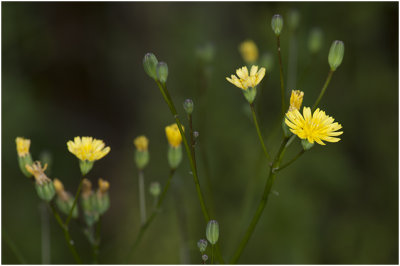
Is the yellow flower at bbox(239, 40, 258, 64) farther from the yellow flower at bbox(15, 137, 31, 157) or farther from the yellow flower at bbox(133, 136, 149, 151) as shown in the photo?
the yellow flower at bbox(15, 137, 31, 157)

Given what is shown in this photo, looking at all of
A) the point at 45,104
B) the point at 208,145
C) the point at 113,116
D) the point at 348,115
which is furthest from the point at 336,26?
the point at 45,104

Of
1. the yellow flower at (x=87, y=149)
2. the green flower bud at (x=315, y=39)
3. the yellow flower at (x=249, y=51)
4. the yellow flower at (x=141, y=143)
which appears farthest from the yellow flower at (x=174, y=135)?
the green flower bud at (x=315, y=39)

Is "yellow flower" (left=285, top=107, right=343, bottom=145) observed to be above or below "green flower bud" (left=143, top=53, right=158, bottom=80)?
below

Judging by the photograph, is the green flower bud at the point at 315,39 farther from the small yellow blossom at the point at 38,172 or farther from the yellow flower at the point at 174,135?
the small yellow blossom at the point at 38,172

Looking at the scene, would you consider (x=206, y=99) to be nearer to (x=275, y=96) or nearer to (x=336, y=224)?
(x=275, y=96)

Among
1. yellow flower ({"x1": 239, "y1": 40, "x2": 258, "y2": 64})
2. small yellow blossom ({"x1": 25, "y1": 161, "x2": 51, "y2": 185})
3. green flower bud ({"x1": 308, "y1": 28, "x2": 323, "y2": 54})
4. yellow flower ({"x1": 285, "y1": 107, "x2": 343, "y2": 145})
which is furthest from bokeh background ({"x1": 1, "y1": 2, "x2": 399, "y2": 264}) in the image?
small yellow blossom ({"x1": 25, "y1": 161, "x2": 51, "y2": 185})

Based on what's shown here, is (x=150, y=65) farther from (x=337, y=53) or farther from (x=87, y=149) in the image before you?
(x=337, y=53)
